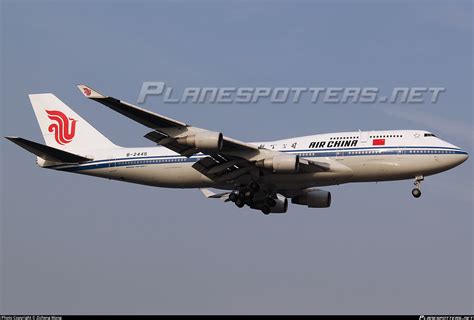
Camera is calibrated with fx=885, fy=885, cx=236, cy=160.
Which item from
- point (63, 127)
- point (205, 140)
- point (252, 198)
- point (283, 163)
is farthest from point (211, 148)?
point (63, 127)

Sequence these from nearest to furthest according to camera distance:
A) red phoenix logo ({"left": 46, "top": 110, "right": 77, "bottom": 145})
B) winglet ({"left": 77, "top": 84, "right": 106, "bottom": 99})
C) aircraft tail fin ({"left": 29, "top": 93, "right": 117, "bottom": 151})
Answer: winglet ({"left": 77, "top": 84, "right": 106, "bottom": 99}), aircraft tail fin ({"left": 29, "top": 93, "right": 117, "bottom": 151}), red phoenix logo ({"left": 46, "top": 110, "right": 77, "bottom": 145})

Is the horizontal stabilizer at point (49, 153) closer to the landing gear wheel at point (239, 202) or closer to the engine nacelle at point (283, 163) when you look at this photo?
the landing gear wheel at point (239, 202)

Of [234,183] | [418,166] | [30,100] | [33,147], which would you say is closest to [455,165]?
[418,166]

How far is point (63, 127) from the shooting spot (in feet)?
187

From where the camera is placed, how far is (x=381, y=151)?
48688 mm

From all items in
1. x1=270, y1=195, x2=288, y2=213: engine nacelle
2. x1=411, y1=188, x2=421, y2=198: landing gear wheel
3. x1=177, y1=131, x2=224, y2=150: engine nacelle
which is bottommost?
x1=411, y1=188, x2=421, y2=198: landing gear wheel

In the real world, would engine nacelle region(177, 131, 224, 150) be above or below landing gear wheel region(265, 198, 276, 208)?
above

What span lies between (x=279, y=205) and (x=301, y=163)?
777 cm

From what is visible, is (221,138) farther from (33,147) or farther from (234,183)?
(33,147)

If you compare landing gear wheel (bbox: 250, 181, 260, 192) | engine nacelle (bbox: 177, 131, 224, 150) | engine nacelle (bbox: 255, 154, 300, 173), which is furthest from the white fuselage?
engine nacelle (bbox: 177, 131, 224, 150)

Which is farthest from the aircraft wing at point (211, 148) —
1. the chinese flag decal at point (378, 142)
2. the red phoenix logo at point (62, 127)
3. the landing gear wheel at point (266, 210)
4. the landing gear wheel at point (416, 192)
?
the red phoenix logo at point (62, 127)

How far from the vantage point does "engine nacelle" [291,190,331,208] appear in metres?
55.6

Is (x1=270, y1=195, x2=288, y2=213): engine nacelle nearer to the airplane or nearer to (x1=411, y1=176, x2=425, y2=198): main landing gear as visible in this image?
the airplane

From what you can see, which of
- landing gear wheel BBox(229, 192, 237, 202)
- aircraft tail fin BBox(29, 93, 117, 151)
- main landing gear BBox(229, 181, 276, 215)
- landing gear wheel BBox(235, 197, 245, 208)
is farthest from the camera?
aircraft tail fin BBox(29, 93, 117, 151)
